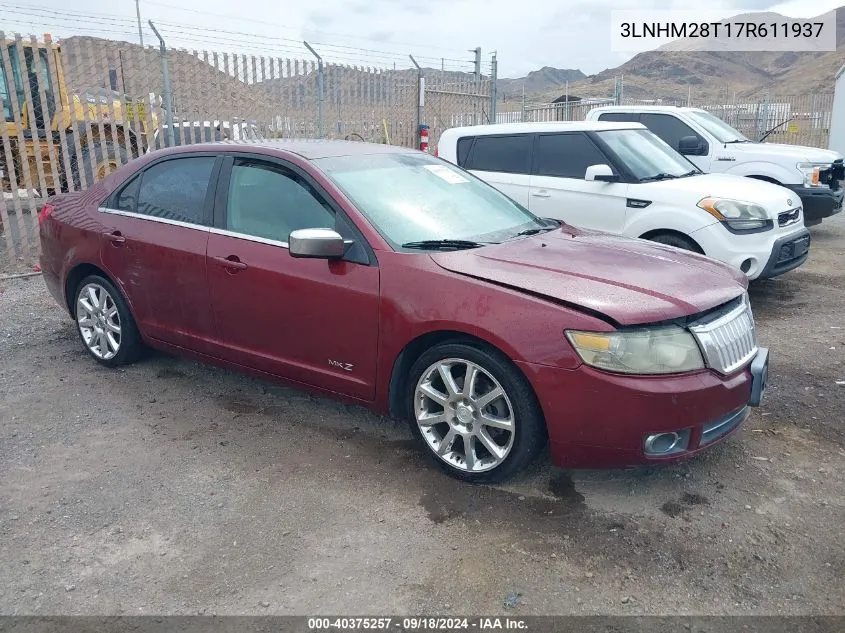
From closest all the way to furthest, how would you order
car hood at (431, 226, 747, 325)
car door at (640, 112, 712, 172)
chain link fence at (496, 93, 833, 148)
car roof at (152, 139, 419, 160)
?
1. car hood at (431, 226, 747, 325)
2. car roof at (152, 139, 419, 160)
3. car door at (640, 112, 712, 172)
4. chain link fence at (496, 93, 833, 148)

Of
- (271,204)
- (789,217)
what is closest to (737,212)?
(789,217)

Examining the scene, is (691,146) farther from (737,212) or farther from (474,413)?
(474,413)

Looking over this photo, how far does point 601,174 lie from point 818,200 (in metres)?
4.35

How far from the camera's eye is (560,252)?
3.72 meters

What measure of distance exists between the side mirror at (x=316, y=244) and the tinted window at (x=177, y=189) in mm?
1069

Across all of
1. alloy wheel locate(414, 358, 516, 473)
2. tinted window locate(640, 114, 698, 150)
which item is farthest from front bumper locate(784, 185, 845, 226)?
alloy wheel locate(414, 358, 516, 473)

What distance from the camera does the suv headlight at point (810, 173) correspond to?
9.36m

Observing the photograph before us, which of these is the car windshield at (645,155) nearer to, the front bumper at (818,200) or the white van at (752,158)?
the white van at (752,158)

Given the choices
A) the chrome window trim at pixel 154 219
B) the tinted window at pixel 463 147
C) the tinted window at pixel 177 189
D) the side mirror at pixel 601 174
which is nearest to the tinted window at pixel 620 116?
the tinted window at pixel 463 147

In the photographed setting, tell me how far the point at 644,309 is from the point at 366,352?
1.40 metres

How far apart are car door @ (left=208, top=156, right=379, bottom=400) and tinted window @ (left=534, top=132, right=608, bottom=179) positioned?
12.4 ft

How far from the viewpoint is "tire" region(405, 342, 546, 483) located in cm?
321

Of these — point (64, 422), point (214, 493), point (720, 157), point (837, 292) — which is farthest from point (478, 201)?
point (720, 157)

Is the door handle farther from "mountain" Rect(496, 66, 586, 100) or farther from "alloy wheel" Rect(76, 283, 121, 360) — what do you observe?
"mountain" Rect(496, 66, 586, 100)
